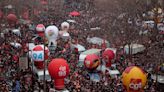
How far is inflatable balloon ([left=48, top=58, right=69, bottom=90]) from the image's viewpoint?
21.8m

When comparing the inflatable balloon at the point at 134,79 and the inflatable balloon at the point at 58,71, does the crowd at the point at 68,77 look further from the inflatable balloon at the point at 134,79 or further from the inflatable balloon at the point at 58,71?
the inflatable balloon at the point at 134,79

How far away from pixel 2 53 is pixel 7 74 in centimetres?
434

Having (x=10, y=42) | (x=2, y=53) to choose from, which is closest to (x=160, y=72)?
(x=2, y=53)

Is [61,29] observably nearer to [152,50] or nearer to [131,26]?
[131,26]

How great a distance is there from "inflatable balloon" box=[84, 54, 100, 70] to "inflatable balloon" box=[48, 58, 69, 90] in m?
4.36

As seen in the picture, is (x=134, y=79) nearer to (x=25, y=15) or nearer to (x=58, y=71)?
(x=58, y=71)

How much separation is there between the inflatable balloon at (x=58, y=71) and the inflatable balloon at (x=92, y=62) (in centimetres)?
436

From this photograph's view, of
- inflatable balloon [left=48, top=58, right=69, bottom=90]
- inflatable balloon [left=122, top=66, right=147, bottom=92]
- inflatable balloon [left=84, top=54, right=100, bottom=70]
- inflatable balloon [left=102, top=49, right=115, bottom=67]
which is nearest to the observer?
inflatable balloon [left=122, top=66, right=147, bottom=92]

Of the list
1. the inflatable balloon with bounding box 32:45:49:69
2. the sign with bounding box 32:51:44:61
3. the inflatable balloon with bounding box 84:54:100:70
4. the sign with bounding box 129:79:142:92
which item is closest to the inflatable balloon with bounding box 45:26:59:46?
the inflatable balloon with bounding box 84:54:100:70

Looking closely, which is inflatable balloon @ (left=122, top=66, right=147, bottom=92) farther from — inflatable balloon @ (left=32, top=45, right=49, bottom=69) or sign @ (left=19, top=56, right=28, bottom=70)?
inflatable balloon @ (left=32, top=45, right=49, bottom=69)

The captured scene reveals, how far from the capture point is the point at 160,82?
2266 centimetres

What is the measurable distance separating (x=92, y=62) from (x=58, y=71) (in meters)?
4.82

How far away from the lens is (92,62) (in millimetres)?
26406

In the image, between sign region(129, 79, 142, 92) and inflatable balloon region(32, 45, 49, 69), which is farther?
inflatable balloon region(32, 45, 49, 69)
